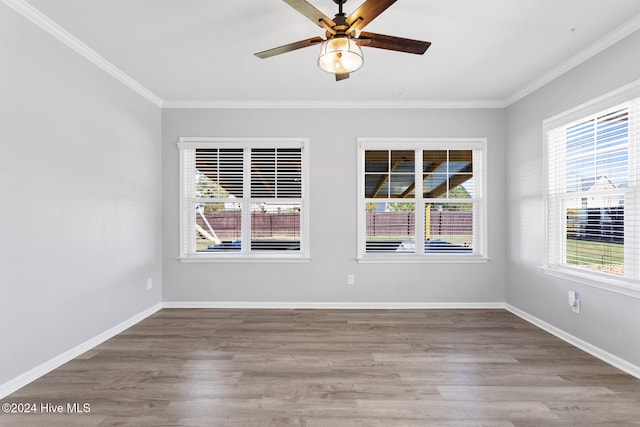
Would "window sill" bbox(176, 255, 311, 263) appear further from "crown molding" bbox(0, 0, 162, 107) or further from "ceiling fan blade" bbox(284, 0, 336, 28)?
"ceiling fan blade" bbox(284, 0, 336, 28)

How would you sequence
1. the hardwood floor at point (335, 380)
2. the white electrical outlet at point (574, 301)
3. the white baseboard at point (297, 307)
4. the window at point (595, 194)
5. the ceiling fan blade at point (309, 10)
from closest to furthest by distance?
the ceiling fan blade at point (309, 10), the hardwood floor at point (335, 380), the white baseboard at point (297, 307), the window at point (595, 194), the white electrical outlet at point (574, 301)

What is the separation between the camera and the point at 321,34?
97.3 inches

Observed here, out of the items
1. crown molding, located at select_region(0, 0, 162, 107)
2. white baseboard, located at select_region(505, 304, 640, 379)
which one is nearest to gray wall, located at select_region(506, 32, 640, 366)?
white baseboard, located at select_region(505, 304, 640, 379)

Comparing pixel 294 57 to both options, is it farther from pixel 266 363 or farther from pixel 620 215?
pixel 620 215

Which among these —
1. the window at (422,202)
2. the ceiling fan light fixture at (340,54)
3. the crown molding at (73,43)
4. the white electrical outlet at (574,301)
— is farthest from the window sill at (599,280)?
A: the crown molding at (73,43)

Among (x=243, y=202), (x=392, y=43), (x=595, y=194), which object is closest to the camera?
(x=392, y=43)

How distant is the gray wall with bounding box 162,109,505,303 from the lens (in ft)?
12.8

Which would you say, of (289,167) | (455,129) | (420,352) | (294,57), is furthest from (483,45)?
(420,352)

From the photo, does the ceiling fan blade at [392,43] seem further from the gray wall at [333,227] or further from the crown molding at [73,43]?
the crown molding at [73,43]

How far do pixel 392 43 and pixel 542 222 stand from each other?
103 inches

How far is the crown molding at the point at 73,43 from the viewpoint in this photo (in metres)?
2.13

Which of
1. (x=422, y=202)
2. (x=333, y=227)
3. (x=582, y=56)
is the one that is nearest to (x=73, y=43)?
(x=333, y=227)

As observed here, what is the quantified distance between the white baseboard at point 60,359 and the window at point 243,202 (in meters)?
1.05

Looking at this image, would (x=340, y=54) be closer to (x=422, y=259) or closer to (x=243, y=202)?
(x=243, y=202)
